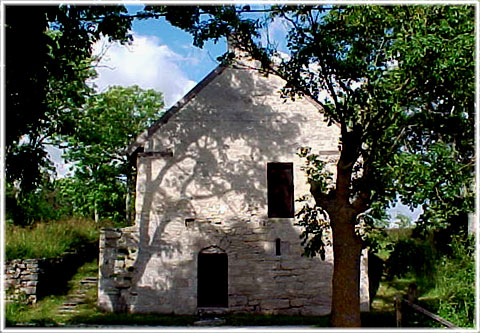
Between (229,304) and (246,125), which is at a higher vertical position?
(246,125)

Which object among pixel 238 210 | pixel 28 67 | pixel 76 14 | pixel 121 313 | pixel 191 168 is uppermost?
pixel 76 14

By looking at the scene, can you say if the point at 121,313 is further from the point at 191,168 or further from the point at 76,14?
the point at 76,14

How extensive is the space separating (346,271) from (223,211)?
5.41 metres

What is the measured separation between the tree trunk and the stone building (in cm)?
457

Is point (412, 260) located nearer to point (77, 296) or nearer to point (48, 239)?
point (77, 296)

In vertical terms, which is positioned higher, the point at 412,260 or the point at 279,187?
the point at 279,187

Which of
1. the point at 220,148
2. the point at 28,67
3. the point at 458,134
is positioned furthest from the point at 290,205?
the point at 28,67

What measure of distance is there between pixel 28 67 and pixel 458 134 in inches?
505

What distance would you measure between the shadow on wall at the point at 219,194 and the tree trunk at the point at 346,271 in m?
4.58

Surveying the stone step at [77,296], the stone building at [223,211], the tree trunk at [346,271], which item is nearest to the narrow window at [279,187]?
the stone building at [223,211]

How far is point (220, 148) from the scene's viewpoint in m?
13.4

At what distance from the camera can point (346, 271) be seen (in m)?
8.24

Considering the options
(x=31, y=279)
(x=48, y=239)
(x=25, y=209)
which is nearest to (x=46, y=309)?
(x=31, y=279)

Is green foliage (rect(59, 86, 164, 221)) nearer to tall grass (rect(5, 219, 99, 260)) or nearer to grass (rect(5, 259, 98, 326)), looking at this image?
tall grass (rect(5, 219, 99, 260))
